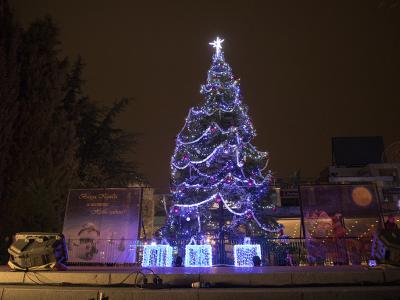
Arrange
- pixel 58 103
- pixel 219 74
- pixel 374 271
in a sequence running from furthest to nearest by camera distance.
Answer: pixel 219 74 < pixel 58 103 < pixel 374 271

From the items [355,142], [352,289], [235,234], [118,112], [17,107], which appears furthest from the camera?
[355,142]

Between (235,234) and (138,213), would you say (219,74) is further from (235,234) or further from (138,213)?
(138,213)

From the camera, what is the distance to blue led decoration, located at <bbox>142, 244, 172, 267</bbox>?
43.0ft

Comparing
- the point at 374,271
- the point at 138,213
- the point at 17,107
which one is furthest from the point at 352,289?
the point at 17,107

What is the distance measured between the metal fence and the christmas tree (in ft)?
10.7

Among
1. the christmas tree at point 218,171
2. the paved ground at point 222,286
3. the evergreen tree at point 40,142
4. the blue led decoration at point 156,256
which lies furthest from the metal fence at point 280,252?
the paved ground at point 222,286

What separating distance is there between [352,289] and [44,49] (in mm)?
15116

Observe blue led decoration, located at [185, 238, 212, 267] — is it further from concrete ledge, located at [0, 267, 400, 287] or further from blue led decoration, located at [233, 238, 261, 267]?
concrete ledge, located at [0, 267, 400, 287]

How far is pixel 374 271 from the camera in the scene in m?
6.96

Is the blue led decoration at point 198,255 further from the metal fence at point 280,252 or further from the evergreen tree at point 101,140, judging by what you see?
the evergreen tree at point 101,140

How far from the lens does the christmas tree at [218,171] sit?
17672 millimetres

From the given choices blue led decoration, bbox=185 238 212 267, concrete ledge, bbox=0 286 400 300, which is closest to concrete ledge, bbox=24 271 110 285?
concrete ledge, bbox=0 286 400 300

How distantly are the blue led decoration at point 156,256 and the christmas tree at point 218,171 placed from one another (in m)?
4.18

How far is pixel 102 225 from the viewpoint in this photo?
13570mm
